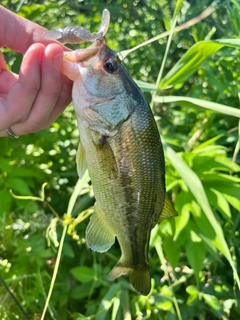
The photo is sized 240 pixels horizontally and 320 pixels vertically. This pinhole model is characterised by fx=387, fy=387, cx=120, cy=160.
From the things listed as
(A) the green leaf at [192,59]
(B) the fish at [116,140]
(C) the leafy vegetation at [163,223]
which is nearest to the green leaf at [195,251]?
(C) the leafy vegetation at [163,223]

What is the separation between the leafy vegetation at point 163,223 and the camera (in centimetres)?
156

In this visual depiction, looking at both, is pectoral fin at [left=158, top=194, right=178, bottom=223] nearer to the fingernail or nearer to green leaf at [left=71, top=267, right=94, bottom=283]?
the fingernail

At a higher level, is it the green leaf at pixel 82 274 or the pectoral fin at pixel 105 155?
the pectoral fin at pixel 105 155

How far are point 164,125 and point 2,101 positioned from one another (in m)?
1.44

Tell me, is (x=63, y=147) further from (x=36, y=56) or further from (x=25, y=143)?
(x=36, y=56)

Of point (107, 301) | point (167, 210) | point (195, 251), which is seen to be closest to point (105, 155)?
point (167, 210)

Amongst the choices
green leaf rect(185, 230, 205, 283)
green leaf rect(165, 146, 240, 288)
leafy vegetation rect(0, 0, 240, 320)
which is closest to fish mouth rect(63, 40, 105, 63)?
leafy vegetation rect(0, 0, 240, 320)

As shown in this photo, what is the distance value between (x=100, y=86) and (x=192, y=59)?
0.68 m

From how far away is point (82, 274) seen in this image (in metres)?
1.67

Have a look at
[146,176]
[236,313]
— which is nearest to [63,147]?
[146,176]

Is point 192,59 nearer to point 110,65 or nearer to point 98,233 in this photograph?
point 110,65

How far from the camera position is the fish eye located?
979 mm

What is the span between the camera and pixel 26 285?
5.58ft

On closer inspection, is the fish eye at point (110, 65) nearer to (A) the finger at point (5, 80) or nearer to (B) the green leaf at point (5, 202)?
(A) the finger at point (5, 80)
